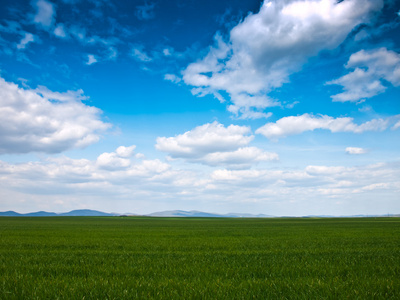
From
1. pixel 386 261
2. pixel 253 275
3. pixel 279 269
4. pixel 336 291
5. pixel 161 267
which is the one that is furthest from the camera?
pixel 386 261

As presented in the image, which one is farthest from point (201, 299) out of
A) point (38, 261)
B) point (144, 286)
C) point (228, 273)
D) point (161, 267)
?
point (38, 261)

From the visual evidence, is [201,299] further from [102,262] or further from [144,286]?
[102,262]

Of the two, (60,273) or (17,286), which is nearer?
(17,286)

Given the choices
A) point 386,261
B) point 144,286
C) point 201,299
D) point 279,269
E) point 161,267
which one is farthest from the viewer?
point 386,261

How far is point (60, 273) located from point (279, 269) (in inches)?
288

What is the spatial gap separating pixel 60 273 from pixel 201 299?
5.51m

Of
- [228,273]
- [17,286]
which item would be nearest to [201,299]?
[228,273]

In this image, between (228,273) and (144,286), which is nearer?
(144,286)

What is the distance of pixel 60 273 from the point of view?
8.70 metres

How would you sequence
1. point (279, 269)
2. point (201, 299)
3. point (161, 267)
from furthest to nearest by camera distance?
point (161, 267)
point (279, 269)
point (201, 299)

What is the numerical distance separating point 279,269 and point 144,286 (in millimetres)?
4740

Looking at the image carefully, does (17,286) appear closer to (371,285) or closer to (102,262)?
(102,262)

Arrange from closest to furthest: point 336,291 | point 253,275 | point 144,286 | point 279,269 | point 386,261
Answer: point 336,291 → point 144,286 → point 253,275 → point 279,269 → point 386,261

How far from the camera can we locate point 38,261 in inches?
439
